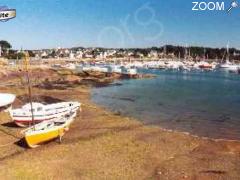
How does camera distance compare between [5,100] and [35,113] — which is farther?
[5,100]

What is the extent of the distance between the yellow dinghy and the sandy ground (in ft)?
1.77

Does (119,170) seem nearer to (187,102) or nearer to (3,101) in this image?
(3,101)

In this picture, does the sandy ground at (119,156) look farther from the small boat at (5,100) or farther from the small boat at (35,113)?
the small boat at (5,100)

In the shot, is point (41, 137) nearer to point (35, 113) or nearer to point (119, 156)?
point (119, 156)

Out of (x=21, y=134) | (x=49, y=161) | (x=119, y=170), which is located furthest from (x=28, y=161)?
(x=21, y=134)

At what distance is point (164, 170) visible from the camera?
75.9 feet

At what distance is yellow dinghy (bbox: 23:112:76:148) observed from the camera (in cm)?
2756

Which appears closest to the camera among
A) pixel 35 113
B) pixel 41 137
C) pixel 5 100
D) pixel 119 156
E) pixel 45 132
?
pixel 119 156

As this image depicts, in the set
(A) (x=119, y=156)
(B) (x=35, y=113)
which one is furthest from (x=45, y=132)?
(B) (x=35, y=113)

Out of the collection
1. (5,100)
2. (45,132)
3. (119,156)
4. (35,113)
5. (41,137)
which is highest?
(5,100)

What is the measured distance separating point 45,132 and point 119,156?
6118 mm

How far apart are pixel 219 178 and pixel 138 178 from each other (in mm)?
4592

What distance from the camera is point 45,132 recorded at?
28.2m

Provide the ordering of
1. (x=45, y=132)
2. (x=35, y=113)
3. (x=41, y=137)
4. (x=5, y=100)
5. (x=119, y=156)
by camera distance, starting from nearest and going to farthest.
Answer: (x=119, y=156)
(x=41, y=137)
(x=45, y=132)
(x=35, y=113)
(x=5, y=100)
